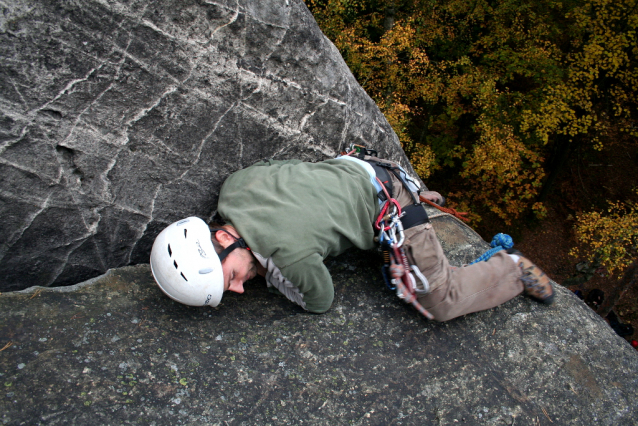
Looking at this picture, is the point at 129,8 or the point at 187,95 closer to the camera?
the point at 129,8

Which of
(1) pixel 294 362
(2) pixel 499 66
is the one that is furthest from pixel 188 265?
(2) pixel 499 66

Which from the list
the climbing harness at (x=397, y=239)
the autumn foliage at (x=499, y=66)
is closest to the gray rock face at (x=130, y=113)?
the climbing harness at (x=397, y=239)

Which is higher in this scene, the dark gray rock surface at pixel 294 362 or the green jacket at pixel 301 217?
the green jacket at pixel 301 217

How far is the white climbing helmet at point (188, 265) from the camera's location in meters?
2.40

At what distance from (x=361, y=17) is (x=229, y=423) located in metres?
9.07

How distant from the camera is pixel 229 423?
7.20ft

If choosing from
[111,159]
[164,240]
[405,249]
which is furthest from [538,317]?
[111,159]

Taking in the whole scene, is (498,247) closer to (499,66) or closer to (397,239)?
(397,239)

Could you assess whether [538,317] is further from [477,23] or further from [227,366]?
[477,23]

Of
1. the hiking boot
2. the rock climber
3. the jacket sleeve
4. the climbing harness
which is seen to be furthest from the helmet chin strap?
→ the hiking boot

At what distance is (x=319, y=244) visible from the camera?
8.36ft

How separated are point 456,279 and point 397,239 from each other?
499 mm

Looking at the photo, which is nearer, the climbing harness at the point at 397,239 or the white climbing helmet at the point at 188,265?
the white climbing helmet at the point at 188,265

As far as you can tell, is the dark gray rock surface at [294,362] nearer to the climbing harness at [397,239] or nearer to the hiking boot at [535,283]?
the hiking boot at [535,283]
